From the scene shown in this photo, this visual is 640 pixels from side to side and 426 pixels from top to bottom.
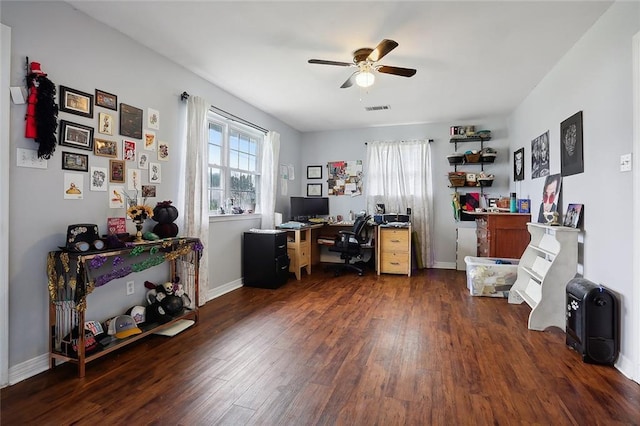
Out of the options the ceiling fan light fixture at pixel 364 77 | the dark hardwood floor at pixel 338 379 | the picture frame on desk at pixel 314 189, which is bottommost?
the dark hardwood floor at pixel 338 379

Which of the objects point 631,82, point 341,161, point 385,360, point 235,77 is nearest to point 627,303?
point 631,82

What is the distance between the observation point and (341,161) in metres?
5.97

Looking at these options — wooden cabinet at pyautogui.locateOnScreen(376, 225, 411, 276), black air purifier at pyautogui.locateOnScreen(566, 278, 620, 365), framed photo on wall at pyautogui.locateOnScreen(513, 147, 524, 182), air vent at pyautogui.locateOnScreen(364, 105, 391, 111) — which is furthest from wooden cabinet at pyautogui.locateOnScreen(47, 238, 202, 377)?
framed photo on wall at pyautogui.locateOnScreen(513, 147, 524, 182)

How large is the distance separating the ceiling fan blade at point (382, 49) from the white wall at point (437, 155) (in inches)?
125

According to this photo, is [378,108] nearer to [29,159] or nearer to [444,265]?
[444,265]

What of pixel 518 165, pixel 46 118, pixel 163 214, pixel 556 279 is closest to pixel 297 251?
pixel 163 214

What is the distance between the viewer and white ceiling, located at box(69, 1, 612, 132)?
2.25 meters

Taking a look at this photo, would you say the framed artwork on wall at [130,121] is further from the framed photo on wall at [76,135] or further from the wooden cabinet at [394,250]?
the wooden cabinet at [394,250]

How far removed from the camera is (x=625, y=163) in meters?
2.00

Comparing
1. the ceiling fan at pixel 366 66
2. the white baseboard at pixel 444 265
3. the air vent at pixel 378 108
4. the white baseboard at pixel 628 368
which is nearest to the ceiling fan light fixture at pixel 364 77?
the ceiling fan at pixel 366 66

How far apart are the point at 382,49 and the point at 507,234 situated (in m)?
2.95

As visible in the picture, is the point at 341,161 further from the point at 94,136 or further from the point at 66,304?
the point at 66,304

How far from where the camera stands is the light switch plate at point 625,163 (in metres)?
1.97

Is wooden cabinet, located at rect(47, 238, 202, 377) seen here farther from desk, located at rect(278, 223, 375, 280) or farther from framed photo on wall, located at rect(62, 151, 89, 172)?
desk, located at rect(278, 223, 375, 280)
